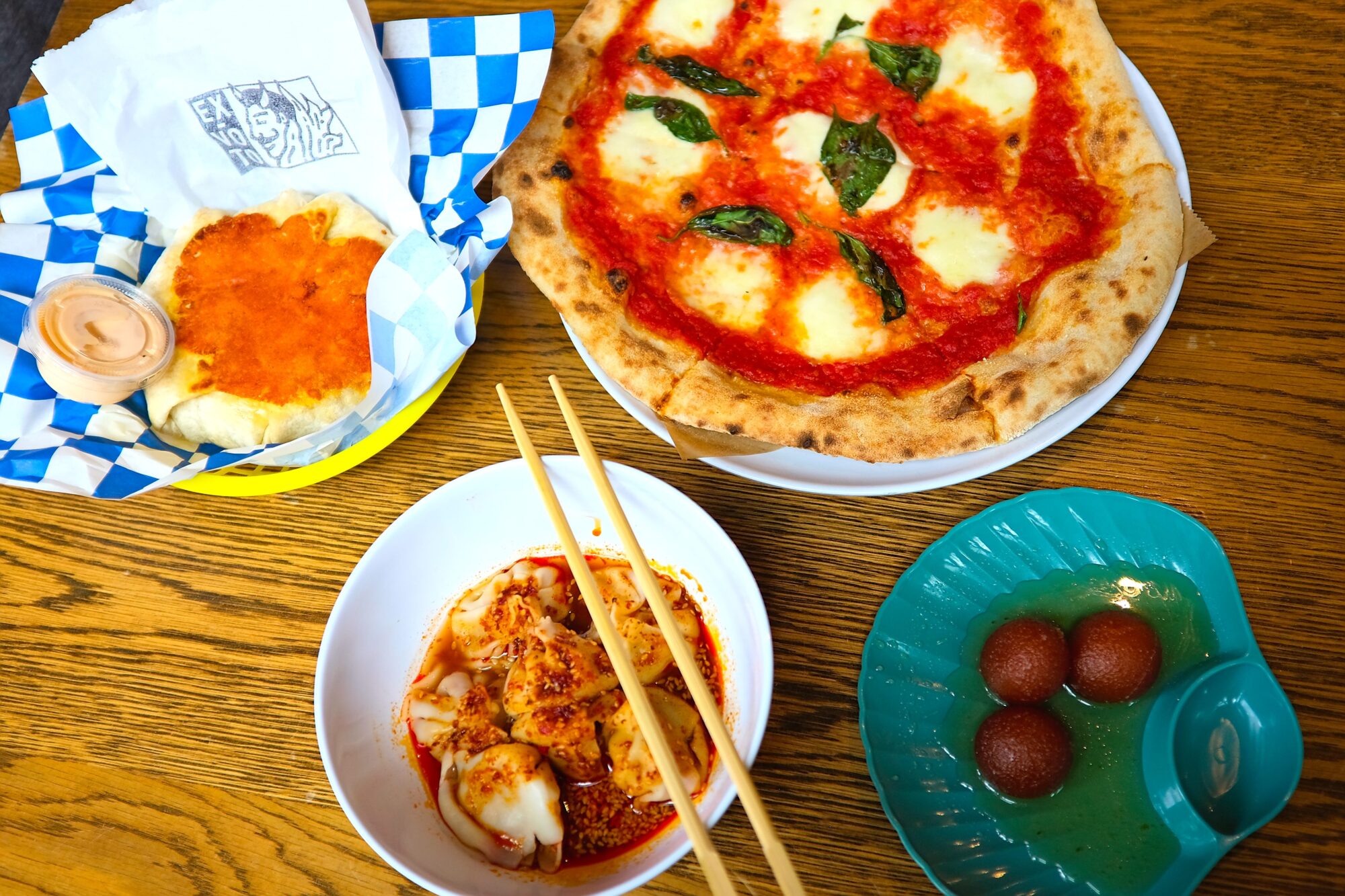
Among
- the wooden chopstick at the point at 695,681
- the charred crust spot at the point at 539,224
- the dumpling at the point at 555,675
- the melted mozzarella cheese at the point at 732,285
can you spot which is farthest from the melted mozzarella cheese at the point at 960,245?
the dumpling at the point at 555,675

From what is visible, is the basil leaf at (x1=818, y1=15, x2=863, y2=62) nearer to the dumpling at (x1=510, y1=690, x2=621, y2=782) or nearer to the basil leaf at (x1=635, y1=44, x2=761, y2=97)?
the basil leaf at (x1=635, y1=44, x2=761, y2=97)

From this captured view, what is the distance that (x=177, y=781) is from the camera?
6.52 feet

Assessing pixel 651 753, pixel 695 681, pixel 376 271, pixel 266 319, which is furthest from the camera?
pixel 266 319

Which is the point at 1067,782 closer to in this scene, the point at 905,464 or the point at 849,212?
the point at 905,464

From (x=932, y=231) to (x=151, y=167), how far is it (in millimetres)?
1844

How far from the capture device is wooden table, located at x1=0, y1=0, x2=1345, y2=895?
1896mm

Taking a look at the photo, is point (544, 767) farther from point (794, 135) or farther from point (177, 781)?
point (794, 135)

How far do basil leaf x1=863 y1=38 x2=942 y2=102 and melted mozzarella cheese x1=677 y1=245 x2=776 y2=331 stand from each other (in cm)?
59

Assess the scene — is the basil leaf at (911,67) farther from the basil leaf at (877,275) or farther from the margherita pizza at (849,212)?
the basil leaf at (877,275)

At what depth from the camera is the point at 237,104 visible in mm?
2127

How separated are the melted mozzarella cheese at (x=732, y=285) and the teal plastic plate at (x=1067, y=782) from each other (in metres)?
0.70

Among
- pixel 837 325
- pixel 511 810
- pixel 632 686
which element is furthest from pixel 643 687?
pixel 837 325

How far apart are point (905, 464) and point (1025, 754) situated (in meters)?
0.61

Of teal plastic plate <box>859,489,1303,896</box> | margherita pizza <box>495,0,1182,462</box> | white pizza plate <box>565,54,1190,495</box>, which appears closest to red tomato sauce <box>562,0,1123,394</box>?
margherita pizza <box>495,0,1182,462</box>
